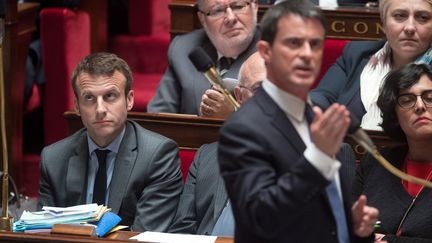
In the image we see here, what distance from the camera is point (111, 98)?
1.87 metres

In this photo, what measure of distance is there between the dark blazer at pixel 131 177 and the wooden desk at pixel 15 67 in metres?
0.84

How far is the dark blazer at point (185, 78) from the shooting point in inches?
90.9

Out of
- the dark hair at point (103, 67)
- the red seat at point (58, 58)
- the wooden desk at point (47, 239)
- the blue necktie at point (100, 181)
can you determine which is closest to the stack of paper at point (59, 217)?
the wooden desk at point (47, 239)

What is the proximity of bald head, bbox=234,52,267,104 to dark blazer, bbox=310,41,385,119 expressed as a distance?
51 cm

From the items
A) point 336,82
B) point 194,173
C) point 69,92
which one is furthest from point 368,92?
point 69,92

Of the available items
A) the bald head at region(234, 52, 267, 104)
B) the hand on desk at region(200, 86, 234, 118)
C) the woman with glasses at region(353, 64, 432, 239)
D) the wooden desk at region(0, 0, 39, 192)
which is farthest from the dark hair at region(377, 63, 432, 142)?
the wooden desk at region(0, 0, 39, 192)

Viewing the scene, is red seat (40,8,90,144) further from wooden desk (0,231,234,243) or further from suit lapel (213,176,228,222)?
wooden desk (0,231,234,243)

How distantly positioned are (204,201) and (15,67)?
1.09 m

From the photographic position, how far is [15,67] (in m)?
2.74

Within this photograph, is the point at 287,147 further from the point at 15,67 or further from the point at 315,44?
the point at 15,67

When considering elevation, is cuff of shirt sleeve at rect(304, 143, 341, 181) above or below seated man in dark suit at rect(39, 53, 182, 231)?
above

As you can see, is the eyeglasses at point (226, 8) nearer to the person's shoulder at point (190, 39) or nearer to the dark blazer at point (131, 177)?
the person's shoulder at point (190, 39)

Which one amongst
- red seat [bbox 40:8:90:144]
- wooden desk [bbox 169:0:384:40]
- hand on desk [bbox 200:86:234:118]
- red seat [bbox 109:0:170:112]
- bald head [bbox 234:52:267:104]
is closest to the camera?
bald head [bbox 234:52:267:104]

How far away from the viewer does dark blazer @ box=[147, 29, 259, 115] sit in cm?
231
